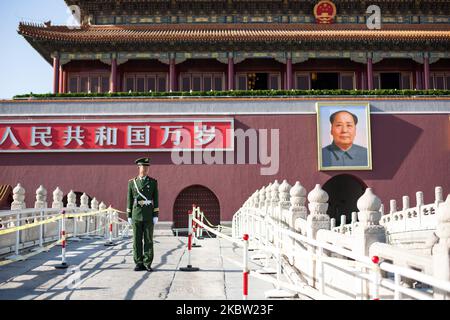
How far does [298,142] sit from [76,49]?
12.3 metres

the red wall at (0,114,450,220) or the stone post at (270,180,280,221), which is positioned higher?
A: the red wall at (0,114,450,220)

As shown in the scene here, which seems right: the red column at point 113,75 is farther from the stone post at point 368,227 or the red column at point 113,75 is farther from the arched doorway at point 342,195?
the stone post at point 368,227

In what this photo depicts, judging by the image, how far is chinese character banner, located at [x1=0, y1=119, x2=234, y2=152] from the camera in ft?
71.7

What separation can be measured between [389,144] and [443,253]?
743 inches

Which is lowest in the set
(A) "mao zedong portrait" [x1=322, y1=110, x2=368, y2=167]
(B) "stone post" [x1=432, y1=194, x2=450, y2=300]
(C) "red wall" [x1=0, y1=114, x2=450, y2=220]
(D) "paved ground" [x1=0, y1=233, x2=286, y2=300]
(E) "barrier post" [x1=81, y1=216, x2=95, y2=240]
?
(D) "paved ground" [x1=0, y1=233, x2=286, y2=300]

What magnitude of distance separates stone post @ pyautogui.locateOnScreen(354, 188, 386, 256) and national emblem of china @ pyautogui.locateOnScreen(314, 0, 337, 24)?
2324cm

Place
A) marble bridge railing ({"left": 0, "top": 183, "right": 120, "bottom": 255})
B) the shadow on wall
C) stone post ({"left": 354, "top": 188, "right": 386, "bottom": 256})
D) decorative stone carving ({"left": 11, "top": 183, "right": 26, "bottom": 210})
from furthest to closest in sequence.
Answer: the shadow on wall < decorative stone carving ({"left": 11, "top": 183, "right": 26, "bottom": 210}) < marble bridge railing ({"left": 0, "top": 183, "right": 120, "bottom": 255}) < stone post ({"left": 354, "top": 188, "right": 386, "bottom": 256})

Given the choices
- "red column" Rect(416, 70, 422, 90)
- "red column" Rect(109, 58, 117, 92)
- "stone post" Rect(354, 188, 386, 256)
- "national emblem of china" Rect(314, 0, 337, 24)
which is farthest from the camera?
"national emblem of china" Rect(314, 0, 337, 24)

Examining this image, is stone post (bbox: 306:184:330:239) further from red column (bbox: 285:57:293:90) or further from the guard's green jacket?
red column (bbox: 285:57:293:90)

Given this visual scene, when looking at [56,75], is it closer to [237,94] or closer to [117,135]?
[117,135]

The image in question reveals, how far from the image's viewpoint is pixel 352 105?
73.2 ft

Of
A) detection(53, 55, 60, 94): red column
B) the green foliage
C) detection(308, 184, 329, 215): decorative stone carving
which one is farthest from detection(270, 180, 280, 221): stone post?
detection(53, 55, 60, 94): red column

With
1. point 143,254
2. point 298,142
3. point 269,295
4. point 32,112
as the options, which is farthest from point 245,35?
point 269,295

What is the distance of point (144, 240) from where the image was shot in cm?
852
